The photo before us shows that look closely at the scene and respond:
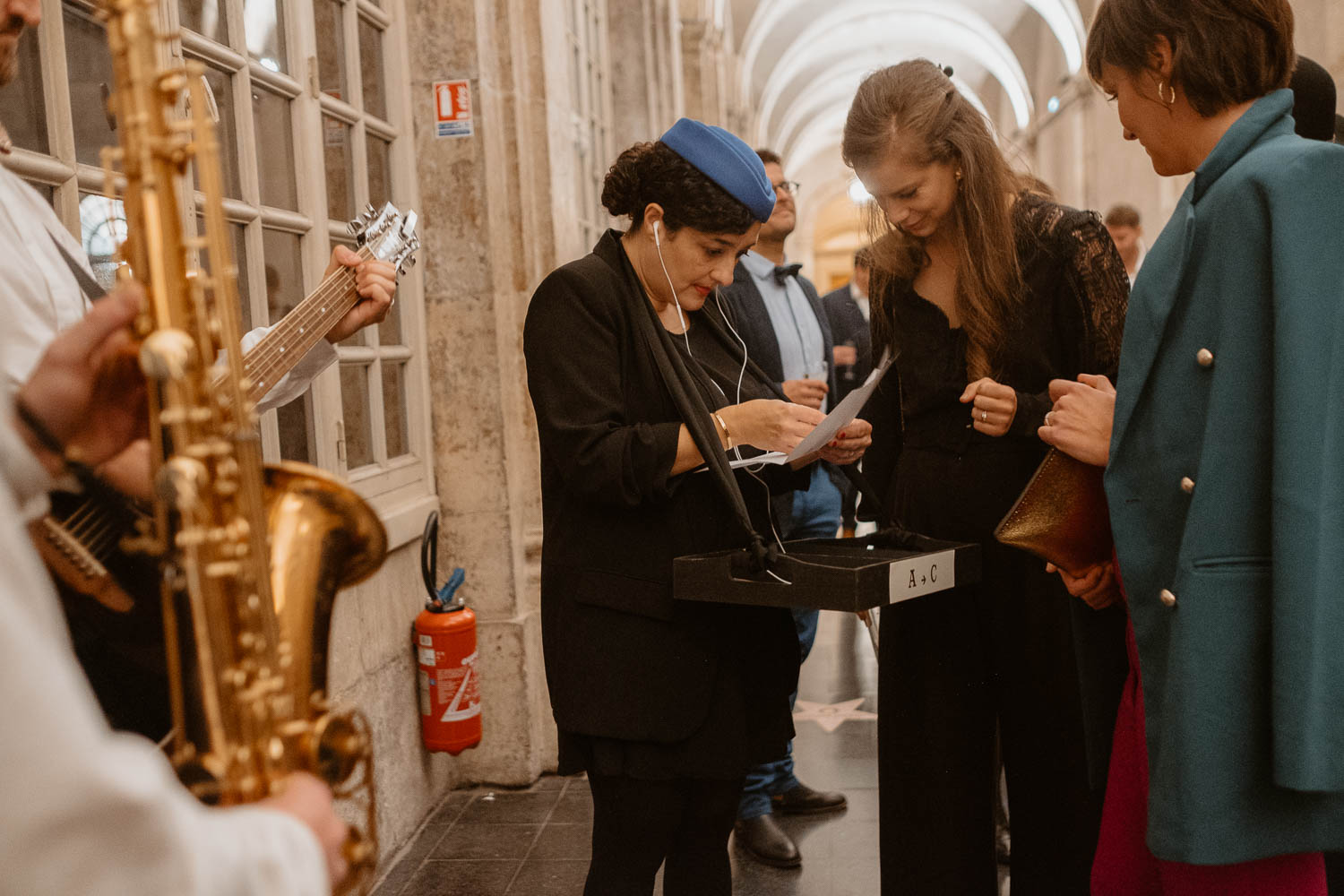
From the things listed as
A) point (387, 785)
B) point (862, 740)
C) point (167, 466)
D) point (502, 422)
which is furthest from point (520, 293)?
point (167, 466)

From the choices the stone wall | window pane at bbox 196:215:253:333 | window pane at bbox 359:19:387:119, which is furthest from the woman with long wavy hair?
window pane at bbox 359:19:387:119

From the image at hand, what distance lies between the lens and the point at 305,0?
128 inches

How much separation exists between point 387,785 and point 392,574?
2.24 ft

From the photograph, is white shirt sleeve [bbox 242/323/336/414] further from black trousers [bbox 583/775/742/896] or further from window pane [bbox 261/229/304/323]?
window pane [bbox 261/229/304/323]

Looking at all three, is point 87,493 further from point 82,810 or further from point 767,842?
point 767,842

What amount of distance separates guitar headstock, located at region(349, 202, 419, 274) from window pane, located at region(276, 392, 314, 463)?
35.8 inches

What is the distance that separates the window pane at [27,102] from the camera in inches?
78.4

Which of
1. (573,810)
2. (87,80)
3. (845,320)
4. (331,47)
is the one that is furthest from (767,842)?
(845,320)

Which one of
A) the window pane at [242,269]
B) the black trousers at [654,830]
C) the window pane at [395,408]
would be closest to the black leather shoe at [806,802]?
the black trousers at [654,830]

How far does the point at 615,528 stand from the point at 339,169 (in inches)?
83.4

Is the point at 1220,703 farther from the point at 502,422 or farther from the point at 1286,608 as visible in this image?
the point at 502,422

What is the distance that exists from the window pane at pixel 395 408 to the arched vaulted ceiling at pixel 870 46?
13.2 metres

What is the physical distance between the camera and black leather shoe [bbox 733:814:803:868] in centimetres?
334

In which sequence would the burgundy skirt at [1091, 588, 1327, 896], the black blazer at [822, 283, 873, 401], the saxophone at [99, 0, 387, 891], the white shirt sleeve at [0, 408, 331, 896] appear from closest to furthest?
the white shirt sleeve at [0, 408, 331, 896], the saxophone at [99, 0, 387, 891], the burgundy skirt at [1091, 588, 1327, 896], the black blazer at [822, 283, 873, 401]
